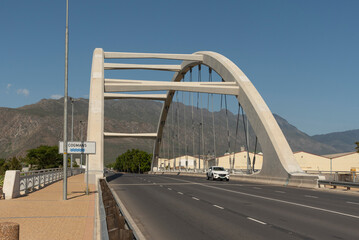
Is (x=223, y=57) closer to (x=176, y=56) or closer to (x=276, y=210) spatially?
(x=176, y=56)

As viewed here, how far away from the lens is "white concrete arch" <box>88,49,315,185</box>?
121ft

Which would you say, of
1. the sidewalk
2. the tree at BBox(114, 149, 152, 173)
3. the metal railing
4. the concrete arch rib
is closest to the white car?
the concrete arch rib

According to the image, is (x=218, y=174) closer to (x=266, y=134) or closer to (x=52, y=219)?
(x=266, y=134)

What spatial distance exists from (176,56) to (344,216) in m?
39.8

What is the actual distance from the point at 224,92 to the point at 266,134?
632 centimetres

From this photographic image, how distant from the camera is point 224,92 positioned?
42.6 m

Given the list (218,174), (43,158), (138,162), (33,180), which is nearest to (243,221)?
(33,180)

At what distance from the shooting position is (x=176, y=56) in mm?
52469

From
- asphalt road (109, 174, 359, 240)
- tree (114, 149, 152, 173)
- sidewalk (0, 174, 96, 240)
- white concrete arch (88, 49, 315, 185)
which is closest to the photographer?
sidewalk (0, 174, 96, 240)

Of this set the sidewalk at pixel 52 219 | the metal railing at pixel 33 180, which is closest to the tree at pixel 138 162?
the metal railing at pixel 33 180

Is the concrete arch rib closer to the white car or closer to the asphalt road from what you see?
the white car

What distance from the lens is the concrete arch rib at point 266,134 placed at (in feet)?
118

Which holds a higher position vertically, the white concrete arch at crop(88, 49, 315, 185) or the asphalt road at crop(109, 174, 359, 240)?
the white concrete arch at crop(88, 49, 315, 185)

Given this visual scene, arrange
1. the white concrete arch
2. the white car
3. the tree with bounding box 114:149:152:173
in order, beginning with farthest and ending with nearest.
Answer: the tree with bounding box 114:149:152:173, the white car, the white concrete arch
